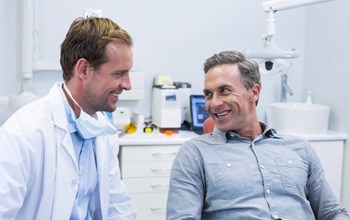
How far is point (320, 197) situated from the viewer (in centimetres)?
179

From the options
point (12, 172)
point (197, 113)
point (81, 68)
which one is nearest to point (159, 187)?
point (197, 113)

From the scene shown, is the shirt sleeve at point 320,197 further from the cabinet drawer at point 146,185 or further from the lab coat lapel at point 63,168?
the cabinet drawer at point 146,185

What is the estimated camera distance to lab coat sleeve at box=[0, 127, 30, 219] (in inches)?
49.5

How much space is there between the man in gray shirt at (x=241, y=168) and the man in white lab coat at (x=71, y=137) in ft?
1.03

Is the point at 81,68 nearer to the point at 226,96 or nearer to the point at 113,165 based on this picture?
the point at 113,165

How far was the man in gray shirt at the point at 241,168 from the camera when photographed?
5.42 ft

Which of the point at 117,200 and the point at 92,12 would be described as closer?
the point at 117,200

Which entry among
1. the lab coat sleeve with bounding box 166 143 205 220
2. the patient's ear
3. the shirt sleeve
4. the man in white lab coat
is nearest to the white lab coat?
the man in white lab coat

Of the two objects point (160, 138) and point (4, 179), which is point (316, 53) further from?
point (4, 179)

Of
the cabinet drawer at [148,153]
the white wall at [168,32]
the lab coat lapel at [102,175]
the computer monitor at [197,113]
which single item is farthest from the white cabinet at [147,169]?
the lab coat lapel at [102,175]

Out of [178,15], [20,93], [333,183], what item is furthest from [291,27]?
[20,93]

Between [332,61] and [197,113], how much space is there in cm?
103

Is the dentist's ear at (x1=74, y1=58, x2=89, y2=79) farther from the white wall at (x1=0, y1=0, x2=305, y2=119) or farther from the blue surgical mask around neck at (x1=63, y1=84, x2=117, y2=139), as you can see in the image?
the white wall at (x1=0, y1=0, x2=305, y2=119)

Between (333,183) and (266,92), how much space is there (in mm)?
860
